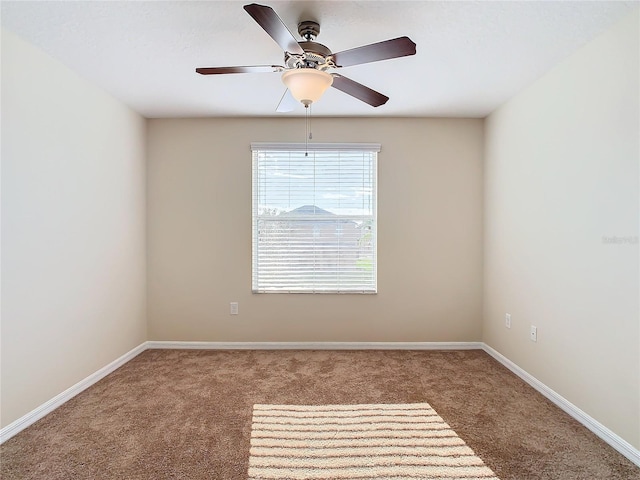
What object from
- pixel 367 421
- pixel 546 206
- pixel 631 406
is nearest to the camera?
pixel 631 406

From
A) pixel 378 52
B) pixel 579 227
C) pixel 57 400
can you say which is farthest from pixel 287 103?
pixel 57 400

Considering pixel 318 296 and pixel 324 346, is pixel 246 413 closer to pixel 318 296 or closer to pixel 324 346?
pixel 324 346

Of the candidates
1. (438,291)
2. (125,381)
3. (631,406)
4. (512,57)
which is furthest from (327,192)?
(631,406)

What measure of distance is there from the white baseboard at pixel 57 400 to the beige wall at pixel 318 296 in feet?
1.99

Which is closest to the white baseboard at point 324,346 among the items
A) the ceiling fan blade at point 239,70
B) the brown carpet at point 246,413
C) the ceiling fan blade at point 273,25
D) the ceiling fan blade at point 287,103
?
the brown carpet at point 246,413

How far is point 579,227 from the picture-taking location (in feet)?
7.75

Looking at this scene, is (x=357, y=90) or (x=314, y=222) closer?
(x=357, y=90)

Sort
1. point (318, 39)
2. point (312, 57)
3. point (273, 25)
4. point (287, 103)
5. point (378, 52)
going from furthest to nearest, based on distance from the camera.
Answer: point (287, 103) → point (318, 39) → point (312, 57) → point (378, 52) → point (273, 25)

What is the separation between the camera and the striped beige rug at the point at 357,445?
1.80 meters

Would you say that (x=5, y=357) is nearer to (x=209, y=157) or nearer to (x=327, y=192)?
(x=209, y=157)

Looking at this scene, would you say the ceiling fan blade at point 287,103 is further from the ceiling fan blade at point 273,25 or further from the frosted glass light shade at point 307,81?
the ceiling fan blade at point 273,25

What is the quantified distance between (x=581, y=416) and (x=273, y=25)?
293 centimetres

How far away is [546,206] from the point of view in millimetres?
2699

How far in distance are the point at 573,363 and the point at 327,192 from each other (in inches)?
98.8
